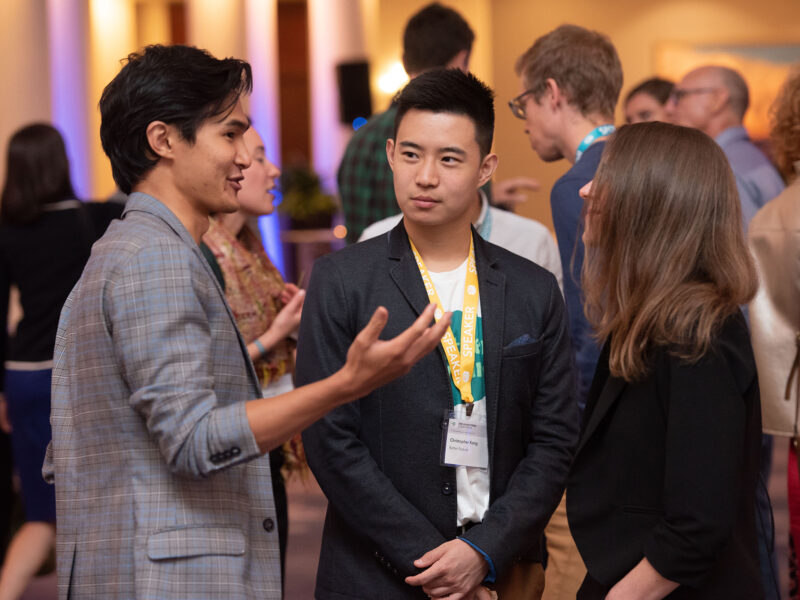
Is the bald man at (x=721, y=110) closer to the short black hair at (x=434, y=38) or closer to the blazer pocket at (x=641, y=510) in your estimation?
the short black hair at (x=434, y=38)

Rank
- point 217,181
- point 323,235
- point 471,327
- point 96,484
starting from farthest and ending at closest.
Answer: point 323,235, point 471,327, point 217,181, point 96,484

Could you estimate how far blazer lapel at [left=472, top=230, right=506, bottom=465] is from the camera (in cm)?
192

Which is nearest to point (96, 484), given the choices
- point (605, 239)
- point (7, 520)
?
point (605, 239)

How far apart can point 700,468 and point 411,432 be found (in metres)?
0.56

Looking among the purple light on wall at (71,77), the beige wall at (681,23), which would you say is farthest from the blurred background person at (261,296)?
the beige wall at (681,23)

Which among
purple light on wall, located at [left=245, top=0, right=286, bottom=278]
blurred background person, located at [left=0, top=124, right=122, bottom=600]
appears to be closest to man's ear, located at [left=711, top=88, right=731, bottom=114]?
blurred background person, located at [left=0, top=124, right=122, bottom=600]

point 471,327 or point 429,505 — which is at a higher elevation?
point 471,327

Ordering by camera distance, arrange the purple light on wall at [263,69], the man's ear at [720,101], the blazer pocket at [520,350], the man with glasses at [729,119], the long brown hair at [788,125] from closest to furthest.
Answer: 1. the blazer pocket at [520,350]
2. the long brown hair at [788,125]
3. the man with glasses at [729,119]
4. the man's ear at [720,101]
5. the purple light on wall at [263,69]

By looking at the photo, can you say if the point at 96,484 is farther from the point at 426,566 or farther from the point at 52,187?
the point at 52,187

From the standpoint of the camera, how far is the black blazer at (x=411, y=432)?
1.86 metres

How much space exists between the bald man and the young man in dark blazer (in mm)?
2240

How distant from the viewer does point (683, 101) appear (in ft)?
14.1

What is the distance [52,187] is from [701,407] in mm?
2771

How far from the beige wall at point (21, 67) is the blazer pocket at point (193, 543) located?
19.4 ft
